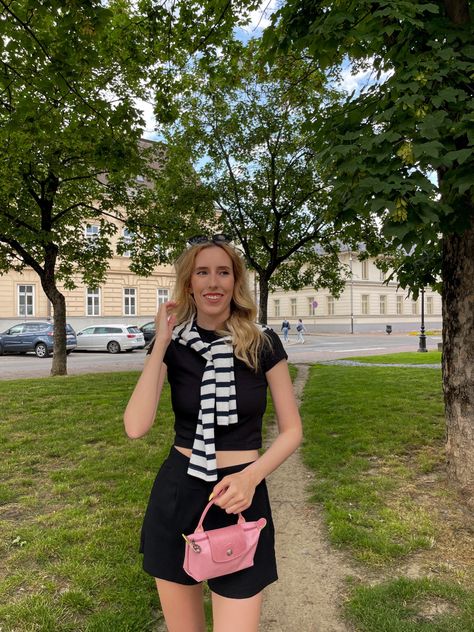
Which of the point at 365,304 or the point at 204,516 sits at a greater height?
the point at 365,304

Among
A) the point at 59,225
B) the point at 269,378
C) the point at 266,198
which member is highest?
the point at 266,198

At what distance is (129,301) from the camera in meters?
38.7

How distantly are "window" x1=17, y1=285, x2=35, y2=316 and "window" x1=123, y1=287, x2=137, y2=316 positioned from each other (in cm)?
711

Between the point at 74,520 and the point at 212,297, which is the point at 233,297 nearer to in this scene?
the point at 212,297

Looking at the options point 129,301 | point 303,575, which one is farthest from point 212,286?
point 129,301

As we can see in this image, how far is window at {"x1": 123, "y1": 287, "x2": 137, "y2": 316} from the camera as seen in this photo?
126ft

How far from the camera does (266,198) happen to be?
15055 mm

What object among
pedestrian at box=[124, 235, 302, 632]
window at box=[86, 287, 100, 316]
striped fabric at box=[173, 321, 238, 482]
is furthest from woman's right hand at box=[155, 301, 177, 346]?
window at box=[86, 287, 100, 316]

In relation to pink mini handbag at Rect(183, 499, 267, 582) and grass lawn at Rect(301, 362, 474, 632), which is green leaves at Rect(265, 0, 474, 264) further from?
grass lawn at Rect(301, 362, 474, 632)

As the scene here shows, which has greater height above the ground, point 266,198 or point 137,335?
point 266,198

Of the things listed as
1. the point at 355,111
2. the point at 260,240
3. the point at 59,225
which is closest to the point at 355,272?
the point at 260,240

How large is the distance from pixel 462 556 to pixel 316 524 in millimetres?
1147

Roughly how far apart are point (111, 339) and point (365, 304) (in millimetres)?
33666

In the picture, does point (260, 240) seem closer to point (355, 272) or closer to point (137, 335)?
point (137, 335)
